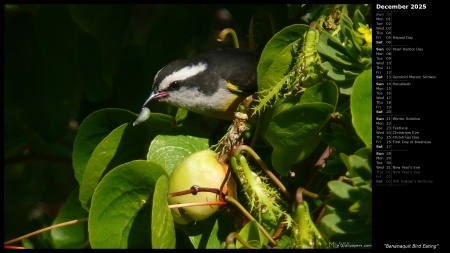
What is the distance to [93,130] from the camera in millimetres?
2639

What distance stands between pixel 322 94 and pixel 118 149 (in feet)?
2.37

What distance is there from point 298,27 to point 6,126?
169cm

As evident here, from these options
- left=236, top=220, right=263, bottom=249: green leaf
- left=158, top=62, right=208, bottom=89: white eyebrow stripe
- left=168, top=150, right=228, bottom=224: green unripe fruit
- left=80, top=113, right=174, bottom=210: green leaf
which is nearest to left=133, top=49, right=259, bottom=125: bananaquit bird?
left=158, top=62, right=208, bottom=89: white eyebrow stripe

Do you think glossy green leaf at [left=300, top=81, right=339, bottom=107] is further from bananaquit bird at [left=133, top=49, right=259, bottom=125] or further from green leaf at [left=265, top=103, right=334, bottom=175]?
bananaquit bird at [left=133, top=49, right=259, bottom=125]

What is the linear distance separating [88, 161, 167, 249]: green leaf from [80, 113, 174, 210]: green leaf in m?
0.19

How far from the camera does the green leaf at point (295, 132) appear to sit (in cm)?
215

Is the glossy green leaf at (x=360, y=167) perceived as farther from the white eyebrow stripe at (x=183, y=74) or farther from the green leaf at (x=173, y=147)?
the white eyebrow stripe at (x=183, y=74)

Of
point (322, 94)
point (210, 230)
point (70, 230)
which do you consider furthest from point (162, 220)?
point (70, 230)

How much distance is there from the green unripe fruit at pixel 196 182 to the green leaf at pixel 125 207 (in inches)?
1.9

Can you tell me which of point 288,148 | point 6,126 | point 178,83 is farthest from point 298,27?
point 6,126

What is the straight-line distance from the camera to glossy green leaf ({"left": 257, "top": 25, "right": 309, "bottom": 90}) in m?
2.42

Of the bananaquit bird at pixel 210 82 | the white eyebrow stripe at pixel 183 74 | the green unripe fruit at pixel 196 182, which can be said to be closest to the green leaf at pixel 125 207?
the green unripe fruit at pixel 196 182

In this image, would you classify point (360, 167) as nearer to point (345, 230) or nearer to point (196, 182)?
point (345, 230)
